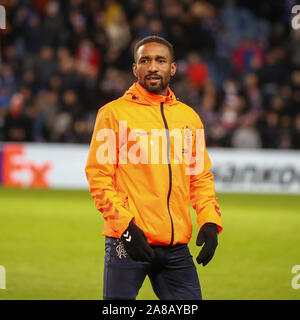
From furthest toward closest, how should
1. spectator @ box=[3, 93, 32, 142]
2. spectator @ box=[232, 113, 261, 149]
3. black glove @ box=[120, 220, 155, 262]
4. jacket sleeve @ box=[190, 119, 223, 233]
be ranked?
spectator @ box=[232, 113, 261, 149], spectator @ box=[3, 93, 32, 142], jacket sleeve @ box=[190, 119, 223, 233], black glove @ box=[120, 220, 155, 262]

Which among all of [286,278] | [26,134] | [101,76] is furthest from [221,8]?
[286,278]

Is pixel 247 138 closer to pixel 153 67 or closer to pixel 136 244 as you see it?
pixel 153 67

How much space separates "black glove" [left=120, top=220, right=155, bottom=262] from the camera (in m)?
4.34

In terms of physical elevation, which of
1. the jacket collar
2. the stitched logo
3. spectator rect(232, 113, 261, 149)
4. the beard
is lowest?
the stitched logo

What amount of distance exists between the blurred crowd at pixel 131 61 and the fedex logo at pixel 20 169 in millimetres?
506

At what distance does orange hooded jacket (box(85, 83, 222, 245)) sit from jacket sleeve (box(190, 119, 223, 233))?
17 cm

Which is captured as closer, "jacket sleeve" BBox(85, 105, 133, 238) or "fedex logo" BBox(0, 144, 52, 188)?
"jacket sleeve" BBox(85, 105, 133, 238)

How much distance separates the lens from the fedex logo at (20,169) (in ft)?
56.5

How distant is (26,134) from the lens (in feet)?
58.4

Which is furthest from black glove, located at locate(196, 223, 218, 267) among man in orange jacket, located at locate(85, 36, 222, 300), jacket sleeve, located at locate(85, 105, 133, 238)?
jacket sleeve, located at locate(85, 105, 133, 238)

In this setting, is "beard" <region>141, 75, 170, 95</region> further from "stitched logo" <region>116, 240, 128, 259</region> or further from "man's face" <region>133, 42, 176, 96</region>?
"stitched logo" <region>116, 240, 128, 259</region>

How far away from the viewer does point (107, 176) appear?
450 cm

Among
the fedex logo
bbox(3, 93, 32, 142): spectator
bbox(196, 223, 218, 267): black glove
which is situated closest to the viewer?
bbox(196, 223, 218, 267): black glove

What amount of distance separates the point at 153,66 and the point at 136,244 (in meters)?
1.12
